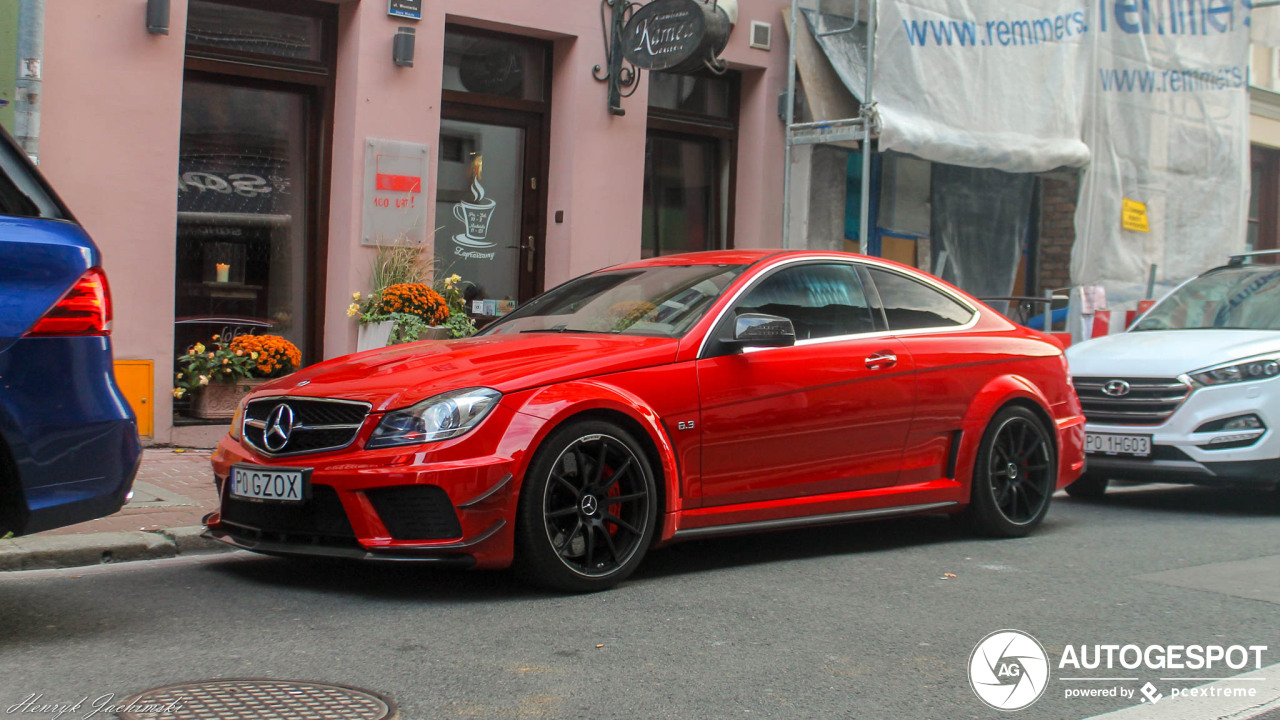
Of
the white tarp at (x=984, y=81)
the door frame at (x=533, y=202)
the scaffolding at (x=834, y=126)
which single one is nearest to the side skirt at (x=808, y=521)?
the scaffolding at (x=834, y=126)

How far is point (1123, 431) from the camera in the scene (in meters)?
8.57

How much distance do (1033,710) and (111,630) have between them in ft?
10.1

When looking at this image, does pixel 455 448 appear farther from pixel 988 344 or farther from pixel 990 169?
pixel 990 169

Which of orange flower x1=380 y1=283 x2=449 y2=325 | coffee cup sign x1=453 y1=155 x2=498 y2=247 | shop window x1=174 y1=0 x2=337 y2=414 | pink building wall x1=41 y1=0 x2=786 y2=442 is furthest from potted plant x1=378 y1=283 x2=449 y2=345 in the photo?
→ coffee cup sign x1=453 y1=155 x2=498 y2=247

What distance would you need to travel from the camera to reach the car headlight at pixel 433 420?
490cm

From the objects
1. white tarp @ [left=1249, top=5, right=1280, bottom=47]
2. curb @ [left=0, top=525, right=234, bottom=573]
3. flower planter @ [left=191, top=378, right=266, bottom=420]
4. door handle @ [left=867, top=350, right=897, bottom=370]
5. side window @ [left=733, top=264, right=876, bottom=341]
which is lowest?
curb @ [left=0, top=525, right=234, bottom=573]

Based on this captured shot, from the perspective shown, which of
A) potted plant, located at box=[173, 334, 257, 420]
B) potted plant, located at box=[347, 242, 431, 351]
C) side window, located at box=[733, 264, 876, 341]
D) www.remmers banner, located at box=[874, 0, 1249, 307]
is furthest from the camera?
www.remmers banner, located at box=[874, 0, 1249, 307]

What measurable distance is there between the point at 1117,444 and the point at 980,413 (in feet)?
7.45

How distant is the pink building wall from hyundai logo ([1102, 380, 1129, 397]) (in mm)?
4774

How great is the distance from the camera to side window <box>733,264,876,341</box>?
20.4ft

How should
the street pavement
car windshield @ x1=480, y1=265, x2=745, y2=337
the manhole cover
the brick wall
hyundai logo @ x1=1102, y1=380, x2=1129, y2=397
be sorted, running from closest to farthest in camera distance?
the manhole cover → the street pavement → car windshield @ x1=480, y1=265, x2=745, y2=337 → hyundai logo @ x1=1102, y1=380, x2=1129, y2=397 → the brick wall

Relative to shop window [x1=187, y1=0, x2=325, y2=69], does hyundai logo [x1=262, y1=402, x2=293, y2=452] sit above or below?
below

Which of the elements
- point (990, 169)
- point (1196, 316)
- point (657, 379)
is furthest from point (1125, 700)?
point (990, 169)

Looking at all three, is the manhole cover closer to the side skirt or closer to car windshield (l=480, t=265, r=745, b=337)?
the side skirt
